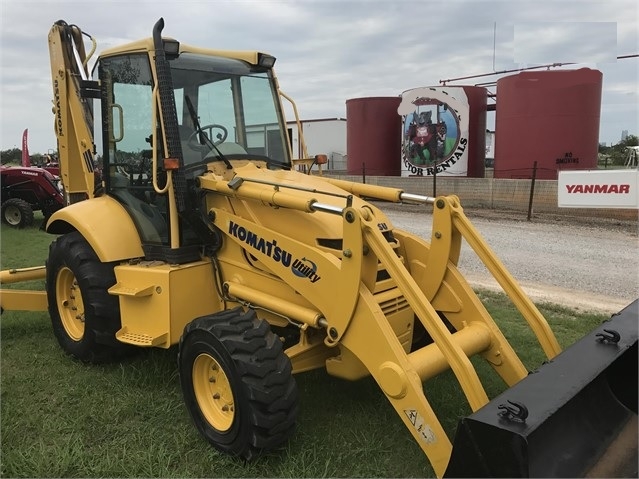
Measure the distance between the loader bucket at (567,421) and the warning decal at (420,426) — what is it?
487 mm

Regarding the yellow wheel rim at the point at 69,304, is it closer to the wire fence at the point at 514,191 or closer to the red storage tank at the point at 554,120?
the wire fence at the point at 514,191

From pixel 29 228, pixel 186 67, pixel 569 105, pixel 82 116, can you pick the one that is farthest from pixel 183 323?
pixel 569 105

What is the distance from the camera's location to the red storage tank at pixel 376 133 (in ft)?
66.5

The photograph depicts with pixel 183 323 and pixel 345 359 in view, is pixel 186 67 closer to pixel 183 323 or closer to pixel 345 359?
pixel 183 323

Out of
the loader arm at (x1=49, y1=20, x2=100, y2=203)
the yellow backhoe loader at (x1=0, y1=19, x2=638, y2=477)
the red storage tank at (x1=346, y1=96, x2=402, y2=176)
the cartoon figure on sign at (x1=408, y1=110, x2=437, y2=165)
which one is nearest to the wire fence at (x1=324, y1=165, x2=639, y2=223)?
the cartoon figure on sign at (x1=408, y1=110, x2=437, y2=165)

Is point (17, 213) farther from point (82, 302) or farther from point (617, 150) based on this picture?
point (617, 150)

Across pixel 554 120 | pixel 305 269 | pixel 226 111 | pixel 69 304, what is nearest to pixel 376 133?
pixel 554 120

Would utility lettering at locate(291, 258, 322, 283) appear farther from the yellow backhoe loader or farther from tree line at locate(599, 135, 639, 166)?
tree line at locate(599, 135, 639, 166)

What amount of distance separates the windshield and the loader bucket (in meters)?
2.79

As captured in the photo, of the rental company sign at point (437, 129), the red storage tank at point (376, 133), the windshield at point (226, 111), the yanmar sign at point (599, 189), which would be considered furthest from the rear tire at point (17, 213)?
the yanmar sign at point (599, 189)

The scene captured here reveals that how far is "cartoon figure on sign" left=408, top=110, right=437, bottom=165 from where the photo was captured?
18422 mm

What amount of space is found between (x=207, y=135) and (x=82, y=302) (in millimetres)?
1796

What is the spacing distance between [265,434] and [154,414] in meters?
1.12

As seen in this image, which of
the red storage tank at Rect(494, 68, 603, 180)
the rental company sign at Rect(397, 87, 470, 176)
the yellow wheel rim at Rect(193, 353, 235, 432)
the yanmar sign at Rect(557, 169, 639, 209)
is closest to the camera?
the yellow wheel rim at Rect(193, 353, 235, 432)
